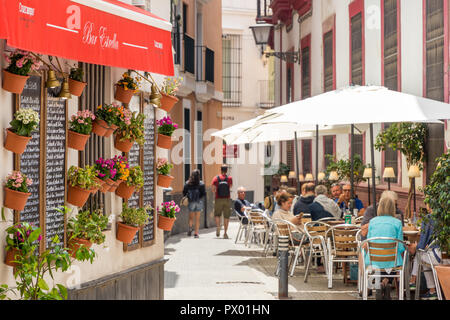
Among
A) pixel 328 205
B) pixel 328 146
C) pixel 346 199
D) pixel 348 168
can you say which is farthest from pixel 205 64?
pixel 328 205

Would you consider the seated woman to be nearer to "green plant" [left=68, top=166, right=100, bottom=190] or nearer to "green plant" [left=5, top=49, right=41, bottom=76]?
"green plant" [left=68, top=166, right=100, bottom=190]

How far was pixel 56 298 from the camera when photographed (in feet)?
19.3

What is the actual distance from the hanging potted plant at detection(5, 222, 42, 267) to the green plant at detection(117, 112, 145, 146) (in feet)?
6.12

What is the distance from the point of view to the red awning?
555cm

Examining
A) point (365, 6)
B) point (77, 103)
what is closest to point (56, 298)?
point (77, 103)

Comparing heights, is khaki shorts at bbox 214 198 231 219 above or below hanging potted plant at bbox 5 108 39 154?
below

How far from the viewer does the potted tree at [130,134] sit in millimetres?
7707

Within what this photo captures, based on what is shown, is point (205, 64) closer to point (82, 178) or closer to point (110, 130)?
point (110, 130)

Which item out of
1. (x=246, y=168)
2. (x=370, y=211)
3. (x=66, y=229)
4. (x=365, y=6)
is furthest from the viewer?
Answer: (x=246, y=168)

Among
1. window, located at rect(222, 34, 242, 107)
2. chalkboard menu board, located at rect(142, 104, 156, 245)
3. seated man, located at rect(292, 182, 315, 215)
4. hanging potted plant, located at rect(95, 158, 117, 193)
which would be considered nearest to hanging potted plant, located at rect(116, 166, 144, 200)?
hanging potted plant, located at rect(95, 158, 117, 193)

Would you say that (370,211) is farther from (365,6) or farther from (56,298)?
(365,6)

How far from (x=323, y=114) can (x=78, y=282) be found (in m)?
4.54

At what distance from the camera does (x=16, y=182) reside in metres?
6.00

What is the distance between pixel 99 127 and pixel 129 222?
119 cm
